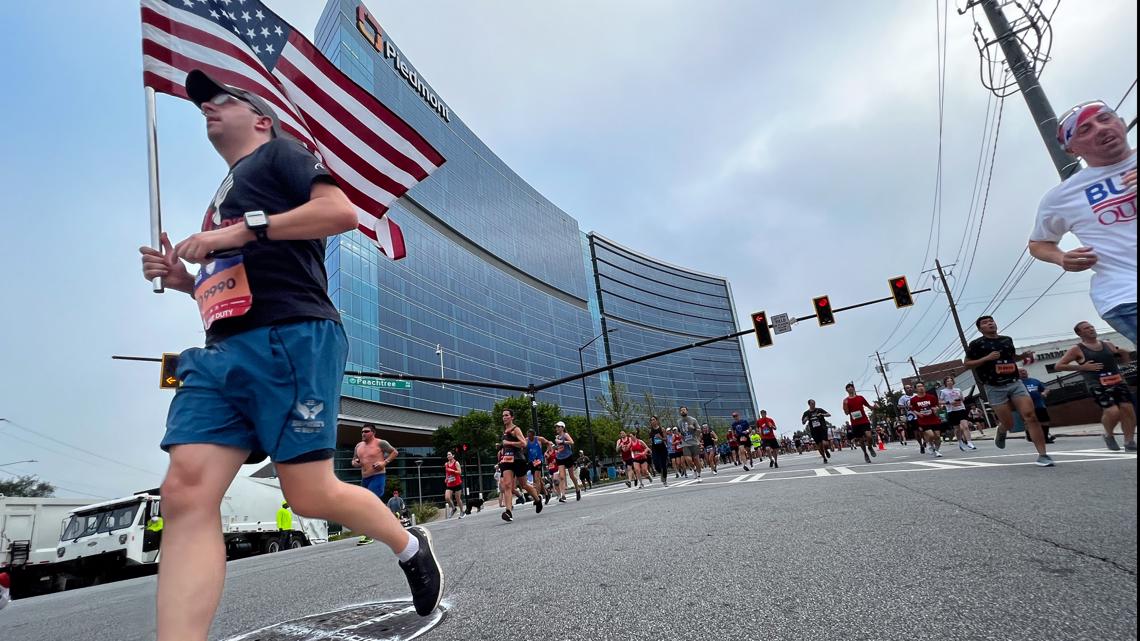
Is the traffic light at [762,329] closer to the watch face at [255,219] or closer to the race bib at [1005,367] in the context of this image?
the race bib at [1005,367]

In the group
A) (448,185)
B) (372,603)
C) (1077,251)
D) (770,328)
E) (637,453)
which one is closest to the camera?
(1077,251)

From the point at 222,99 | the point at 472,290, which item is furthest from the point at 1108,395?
the point at 472,290

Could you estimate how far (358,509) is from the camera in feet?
6.25

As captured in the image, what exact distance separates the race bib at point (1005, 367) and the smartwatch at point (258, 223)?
7374mm

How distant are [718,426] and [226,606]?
9658 centimetres

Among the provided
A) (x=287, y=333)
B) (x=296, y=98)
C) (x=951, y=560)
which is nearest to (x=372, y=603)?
(x=287, y=333)

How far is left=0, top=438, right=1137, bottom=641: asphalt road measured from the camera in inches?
61.3

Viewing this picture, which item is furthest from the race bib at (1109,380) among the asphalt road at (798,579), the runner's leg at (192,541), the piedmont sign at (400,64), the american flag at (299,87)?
the piedmont sign at (400,64)

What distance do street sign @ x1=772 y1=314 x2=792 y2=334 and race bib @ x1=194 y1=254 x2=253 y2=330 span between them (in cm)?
1946

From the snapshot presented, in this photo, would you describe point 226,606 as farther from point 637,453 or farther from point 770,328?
point 770,328

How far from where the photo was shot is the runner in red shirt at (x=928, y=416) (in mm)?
11737

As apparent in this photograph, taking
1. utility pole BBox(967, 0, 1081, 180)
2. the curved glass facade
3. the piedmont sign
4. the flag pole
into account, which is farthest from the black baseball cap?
the curved glass facade

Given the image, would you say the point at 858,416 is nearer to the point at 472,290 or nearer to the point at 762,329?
the point at 762,329

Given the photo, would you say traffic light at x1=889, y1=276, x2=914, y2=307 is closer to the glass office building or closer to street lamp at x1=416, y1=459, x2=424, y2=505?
the glass office building
